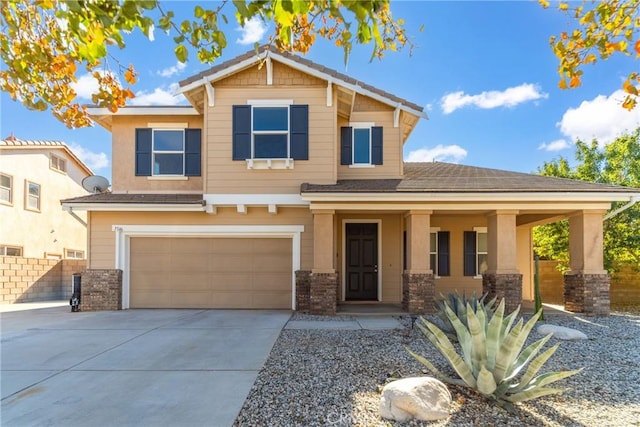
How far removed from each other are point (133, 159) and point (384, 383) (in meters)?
10.1

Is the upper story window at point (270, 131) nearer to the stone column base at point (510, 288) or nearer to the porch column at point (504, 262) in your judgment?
the porch column at point (504, 262)

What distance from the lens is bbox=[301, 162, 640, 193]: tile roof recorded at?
9680 millimetres

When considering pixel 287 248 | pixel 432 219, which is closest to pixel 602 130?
pixel 432 219

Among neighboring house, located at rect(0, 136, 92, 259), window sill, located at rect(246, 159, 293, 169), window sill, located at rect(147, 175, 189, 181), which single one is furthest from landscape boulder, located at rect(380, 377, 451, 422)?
neighboring house, located at rect(0, 136, 92, 259)

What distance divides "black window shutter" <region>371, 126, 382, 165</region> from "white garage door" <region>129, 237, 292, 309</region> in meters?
3.47

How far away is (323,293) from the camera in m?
9.88

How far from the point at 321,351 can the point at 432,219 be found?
7897 mm

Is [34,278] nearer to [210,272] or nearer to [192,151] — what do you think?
[210,272]

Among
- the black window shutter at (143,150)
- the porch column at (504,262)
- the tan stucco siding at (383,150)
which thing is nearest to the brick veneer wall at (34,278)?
the black window shutter at (143,150)

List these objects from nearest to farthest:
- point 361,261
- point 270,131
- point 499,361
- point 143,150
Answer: point 499,361
point 270,131
point 143,150
point 361,261

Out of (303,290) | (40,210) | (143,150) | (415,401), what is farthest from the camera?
(40,210)

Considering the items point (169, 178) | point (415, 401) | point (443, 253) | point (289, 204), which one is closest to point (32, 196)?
point (169, 178)

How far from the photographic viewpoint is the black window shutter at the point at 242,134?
1077 cm

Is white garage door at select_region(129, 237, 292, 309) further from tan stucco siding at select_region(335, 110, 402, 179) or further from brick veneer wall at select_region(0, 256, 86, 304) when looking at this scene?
brick veneer wall at select_region(0, 256, 86, 304)
